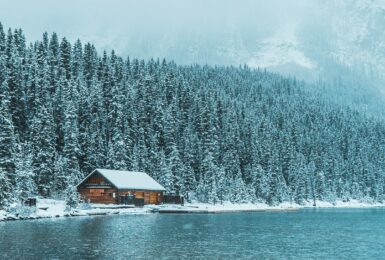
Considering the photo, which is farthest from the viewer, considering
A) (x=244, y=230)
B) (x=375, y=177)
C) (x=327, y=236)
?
(x=375, y=177)

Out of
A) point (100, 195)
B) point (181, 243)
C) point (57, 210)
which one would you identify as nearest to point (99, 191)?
point (100, 195)

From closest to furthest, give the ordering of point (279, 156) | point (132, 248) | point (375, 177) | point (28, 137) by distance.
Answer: point (132, 248), point (28, 137), point (279, 156), point (375, 177)

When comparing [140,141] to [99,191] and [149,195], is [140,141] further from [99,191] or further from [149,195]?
[99,191]

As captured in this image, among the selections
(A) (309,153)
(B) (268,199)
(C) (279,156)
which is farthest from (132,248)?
(A) (309,153)

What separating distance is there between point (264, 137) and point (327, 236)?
107 metres

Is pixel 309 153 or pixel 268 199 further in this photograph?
pixel 309 153

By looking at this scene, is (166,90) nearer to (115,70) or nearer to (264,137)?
(115,70)

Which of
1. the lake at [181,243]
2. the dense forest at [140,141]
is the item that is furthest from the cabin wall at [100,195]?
the lake at [181,243]

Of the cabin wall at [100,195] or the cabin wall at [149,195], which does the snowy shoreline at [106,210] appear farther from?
the cabin wall at [100,195]

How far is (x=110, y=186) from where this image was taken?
93.0 metres

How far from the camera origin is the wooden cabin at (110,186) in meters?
93.1

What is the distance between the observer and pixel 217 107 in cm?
15900

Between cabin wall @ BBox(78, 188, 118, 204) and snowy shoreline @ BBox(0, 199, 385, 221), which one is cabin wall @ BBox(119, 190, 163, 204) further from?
snowy shoreline @ BBox(0, 199, 385, 221)

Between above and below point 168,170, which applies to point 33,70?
above
